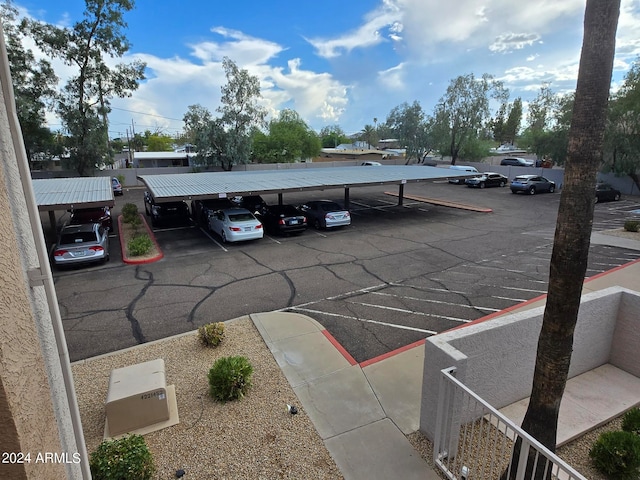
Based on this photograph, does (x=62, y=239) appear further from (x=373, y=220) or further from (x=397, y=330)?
(x=373, y=220)

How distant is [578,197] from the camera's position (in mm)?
3488

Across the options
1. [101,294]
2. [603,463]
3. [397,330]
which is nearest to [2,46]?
[603,463]

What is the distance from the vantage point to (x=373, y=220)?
21672 mm

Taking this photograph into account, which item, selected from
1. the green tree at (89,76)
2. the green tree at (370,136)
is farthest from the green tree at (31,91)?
the green tree at (370,136)

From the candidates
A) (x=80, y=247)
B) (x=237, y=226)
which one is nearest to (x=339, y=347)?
(x=237, y=226)

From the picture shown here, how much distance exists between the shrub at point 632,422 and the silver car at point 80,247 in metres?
15.0

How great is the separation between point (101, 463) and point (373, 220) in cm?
1891

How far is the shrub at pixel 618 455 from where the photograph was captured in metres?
4.28

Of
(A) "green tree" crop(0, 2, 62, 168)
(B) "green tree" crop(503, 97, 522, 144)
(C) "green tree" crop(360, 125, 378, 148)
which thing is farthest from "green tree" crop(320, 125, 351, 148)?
(A) "green tree" crop(0, 2, 62, 168)

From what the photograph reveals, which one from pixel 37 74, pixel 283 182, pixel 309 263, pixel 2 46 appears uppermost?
pixel 37 74

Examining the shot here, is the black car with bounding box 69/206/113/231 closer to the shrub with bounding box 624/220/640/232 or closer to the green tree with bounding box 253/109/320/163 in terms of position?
the shrub with bounding box 624/220/640/232

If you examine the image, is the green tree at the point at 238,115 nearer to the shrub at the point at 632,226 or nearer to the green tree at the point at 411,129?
the green tree at the point at 411,129

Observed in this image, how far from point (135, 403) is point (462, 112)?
4629 centimetres

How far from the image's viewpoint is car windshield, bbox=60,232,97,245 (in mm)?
13180
